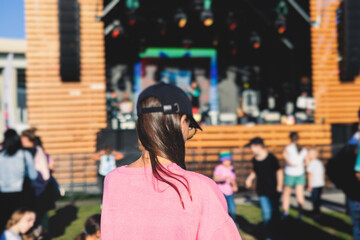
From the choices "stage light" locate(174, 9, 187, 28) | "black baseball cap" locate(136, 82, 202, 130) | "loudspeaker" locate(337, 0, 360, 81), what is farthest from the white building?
"black baseball cap" locate(136, 82, 202, 130)

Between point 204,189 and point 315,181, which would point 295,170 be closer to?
point 315,181

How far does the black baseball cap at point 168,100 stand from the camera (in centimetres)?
145

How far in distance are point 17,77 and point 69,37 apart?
34.5ft

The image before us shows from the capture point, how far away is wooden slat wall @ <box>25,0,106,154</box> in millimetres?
11047

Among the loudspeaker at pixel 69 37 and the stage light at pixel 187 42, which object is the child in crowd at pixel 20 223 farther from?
the stage light at pixel 187 42

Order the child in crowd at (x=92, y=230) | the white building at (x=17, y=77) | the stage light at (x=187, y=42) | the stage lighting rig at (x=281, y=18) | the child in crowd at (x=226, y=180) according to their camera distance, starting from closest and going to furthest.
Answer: the child in crowd at (x=92, y=230), the child in crowd at (x=226, y=180), the stage lighting rig at (x=281, y=18), the stage light at (x=187, y=42), the white building at (x=17, y=77)

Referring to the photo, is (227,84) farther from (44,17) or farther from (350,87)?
(44,17)

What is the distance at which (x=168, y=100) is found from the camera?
1460 millimetres

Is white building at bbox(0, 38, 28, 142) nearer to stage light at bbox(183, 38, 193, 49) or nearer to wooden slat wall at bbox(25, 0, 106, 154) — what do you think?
wooden slat wall at bbox(25, 0, 106, 154)

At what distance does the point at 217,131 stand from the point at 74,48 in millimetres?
4749

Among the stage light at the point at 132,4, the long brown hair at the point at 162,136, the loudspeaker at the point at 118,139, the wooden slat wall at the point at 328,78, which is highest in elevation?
the stage light at the point at 132,4

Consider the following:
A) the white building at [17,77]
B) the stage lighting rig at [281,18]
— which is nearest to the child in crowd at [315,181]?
the stage lighting rig at [281,18]

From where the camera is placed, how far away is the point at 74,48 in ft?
35.3

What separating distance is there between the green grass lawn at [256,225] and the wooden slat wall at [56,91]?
3018mm
